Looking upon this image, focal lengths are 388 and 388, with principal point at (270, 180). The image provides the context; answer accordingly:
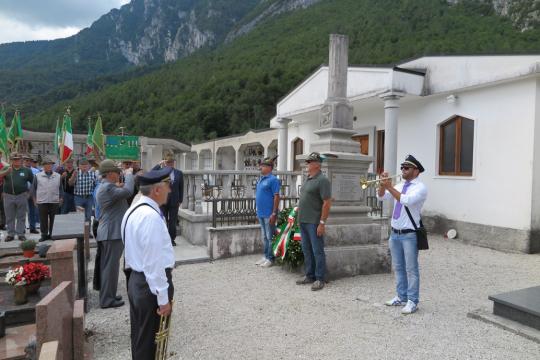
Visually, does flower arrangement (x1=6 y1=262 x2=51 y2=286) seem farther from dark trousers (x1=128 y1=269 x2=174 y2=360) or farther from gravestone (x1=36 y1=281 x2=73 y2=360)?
dark trousers (x1=128 y1=269 x2=174 y2=360)

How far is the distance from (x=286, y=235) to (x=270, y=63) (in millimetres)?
45621

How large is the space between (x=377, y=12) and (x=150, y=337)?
2260 inches

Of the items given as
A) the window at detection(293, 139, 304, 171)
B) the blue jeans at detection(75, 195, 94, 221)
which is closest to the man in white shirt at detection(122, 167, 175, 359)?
the blue jeans at detection(75, 195, 94, 221)

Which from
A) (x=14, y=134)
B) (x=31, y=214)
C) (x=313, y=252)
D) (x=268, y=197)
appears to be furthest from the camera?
(x=14, y=134)

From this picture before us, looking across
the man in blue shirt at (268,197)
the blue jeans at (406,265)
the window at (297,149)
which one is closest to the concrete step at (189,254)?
the man in blue shirt at (268,197)

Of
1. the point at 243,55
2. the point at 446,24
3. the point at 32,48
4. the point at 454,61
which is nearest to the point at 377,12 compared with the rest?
the point at 446,24

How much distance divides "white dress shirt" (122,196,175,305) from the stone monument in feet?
12.9

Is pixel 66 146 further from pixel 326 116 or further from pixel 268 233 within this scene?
pixel 326 116

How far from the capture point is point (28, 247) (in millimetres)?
6109

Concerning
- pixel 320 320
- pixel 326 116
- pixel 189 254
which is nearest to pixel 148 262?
pixel 320 320

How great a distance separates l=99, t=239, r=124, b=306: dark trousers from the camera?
16.9ft

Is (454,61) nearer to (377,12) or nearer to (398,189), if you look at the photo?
(398,189)

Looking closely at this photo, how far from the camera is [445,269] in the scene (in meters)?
7.27

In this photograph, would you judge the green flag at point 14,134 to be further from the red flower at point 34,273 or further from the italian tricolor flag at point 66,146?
the red flower at point 34,273
